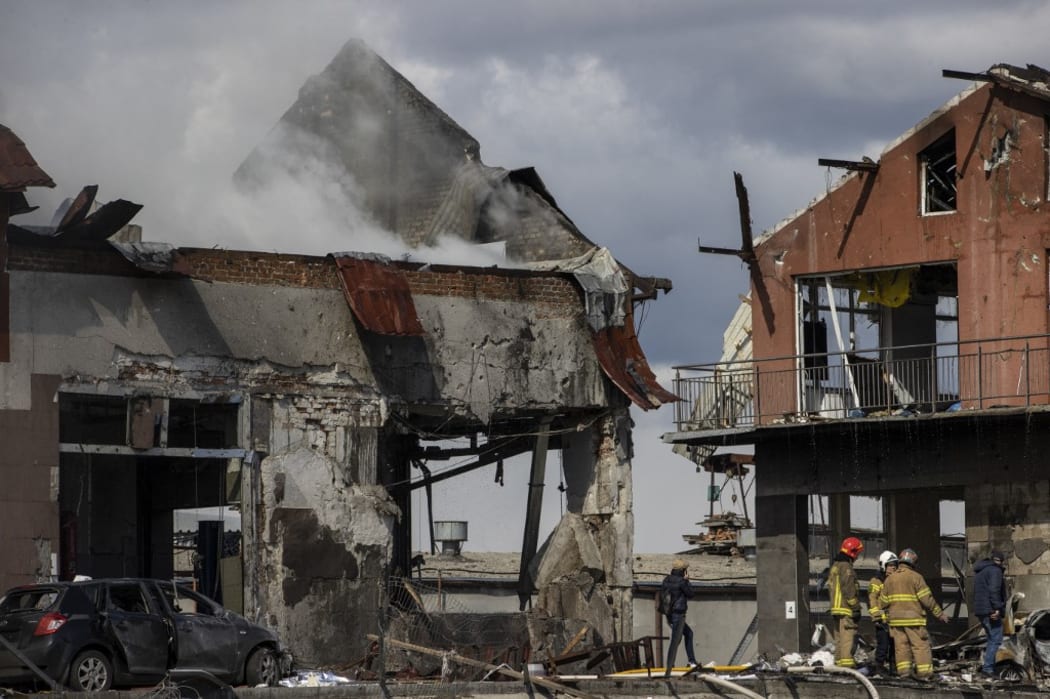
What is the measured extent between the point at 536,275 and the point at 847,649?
9991mm

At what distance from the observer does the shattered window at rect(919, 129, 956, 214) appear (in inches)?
→ 1357

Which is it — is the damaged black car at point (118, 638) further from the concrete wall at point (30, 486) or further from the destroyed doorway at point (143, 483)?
the destroyed doorway at point (143, 483)

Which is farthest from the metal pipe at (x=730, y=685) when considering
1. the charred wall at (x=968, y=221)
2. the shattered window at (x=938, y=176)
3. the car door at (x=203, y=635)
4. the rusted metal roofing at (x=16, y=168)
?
the shattered window at (x=938, y=176)

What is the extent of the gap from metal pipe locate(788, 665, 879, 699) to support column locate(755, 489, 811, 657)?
9.33 m

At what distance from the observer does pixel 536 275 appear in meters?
33.1

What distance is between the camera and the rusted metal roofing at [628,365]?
3319 centimetres

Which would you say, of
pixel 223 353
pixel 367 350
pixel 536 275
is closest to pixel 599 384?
pixel 536 275

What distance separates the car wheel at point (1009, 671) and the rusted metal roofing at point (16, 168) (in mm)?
14493

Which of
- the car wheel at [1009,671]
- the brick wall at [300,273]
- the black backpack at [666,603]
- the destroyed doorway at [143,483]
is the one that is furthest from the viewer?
the destroyed doorway at [143,483]

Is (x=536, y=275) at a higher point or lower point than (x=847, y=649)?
higher

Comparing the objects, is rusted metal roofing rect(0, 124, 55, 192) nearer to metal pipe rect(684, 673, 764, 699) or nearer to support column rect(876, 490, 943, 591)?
metal pipe rect(684, 673, 764, 699)

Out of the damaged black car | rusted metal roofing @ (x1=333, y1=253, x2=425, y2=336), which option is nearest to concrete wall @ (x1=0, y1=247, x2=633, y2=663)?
rusted metal roofing @ (x1=333, y1=253, x2=425, y2=336)

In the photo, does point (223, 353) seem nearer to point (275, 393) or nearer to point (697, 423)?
point (275, 393)

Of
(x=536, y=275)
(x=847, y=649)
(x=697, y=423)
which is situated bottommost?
(x=847, y=649)
